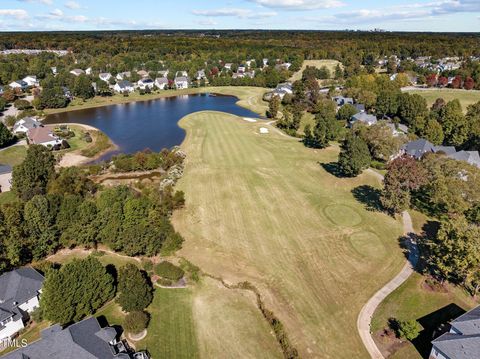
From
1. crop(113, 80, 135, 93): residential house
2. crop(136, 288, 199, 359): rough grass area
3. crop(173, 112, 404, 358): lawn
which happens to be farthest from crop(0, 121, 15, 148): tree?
crop(113, 80, 135, 93): residential house

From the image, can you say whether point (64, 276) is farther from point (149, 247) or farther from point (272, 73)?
point (272, 73)

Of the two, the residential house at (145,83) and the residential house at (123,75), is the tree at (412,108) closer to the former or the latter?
the residential house at (145,83)

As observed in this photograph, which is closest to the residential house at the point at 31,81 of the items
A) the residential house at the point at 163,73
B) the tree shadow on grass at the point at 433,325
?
the residential house at the point at 163,73

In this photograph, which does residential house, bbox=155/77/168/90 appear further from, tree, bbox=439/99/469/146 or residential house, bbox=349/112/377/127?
tree, bbox=439/99/469/146

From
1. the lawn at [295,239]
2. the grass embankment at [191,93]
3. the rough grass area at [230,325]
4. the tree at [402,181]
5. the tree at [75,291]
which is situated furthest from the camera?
the grass embankment at [191,93]

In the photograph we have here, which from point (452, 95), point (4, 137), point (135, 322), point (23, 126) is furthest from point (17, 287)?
point (452, 95)

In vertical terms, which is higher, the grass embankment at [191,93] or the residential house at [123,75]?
the residential house at [123,75]

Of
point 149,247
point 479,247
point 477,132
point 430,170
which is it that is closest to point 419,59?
point 477,132
